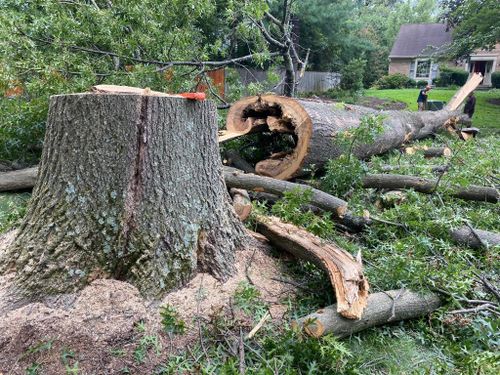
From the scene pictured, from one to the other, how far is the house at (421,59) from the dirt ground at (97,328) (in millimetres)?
30669

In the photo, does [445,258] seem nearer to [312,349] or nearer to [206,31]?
[312,349]

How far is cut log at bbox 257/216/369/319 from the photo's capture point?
2146mm

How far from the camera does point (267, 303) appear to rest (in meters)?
2.34

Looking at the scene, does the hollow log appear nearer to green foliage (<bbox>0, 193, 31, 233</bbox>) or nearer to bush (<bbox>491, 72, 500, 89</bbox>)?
green foliage (<bbox>0, 193, 31, 233</bbox>)

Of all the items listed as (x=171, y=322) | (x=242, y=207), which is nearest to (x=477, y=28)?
(x=242, y=207)

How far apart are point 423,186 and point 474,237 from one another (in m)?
1.00

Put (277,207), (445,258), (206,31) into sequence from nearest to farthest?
1. (445,258)
2. (277,207)
3. (206,31)

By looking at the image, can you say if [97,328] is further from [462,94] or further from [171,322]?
[462,94]

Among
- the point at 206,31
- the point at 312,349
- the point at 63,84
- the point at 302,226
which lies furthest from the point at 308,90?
the point at 312,349

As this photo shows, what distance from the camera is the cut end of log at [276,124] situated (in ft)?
14.5

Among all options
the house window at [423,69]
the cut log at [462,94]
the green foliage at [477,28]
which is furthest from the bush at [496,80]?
the cut log at [462,94]

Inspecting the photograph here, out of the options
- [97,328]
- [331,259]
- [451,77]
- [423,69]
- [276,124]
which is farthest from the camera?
[423,69]

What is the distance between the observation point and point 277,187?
379cm

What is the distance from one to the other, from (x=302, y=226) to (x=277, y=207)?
293 millimetres
